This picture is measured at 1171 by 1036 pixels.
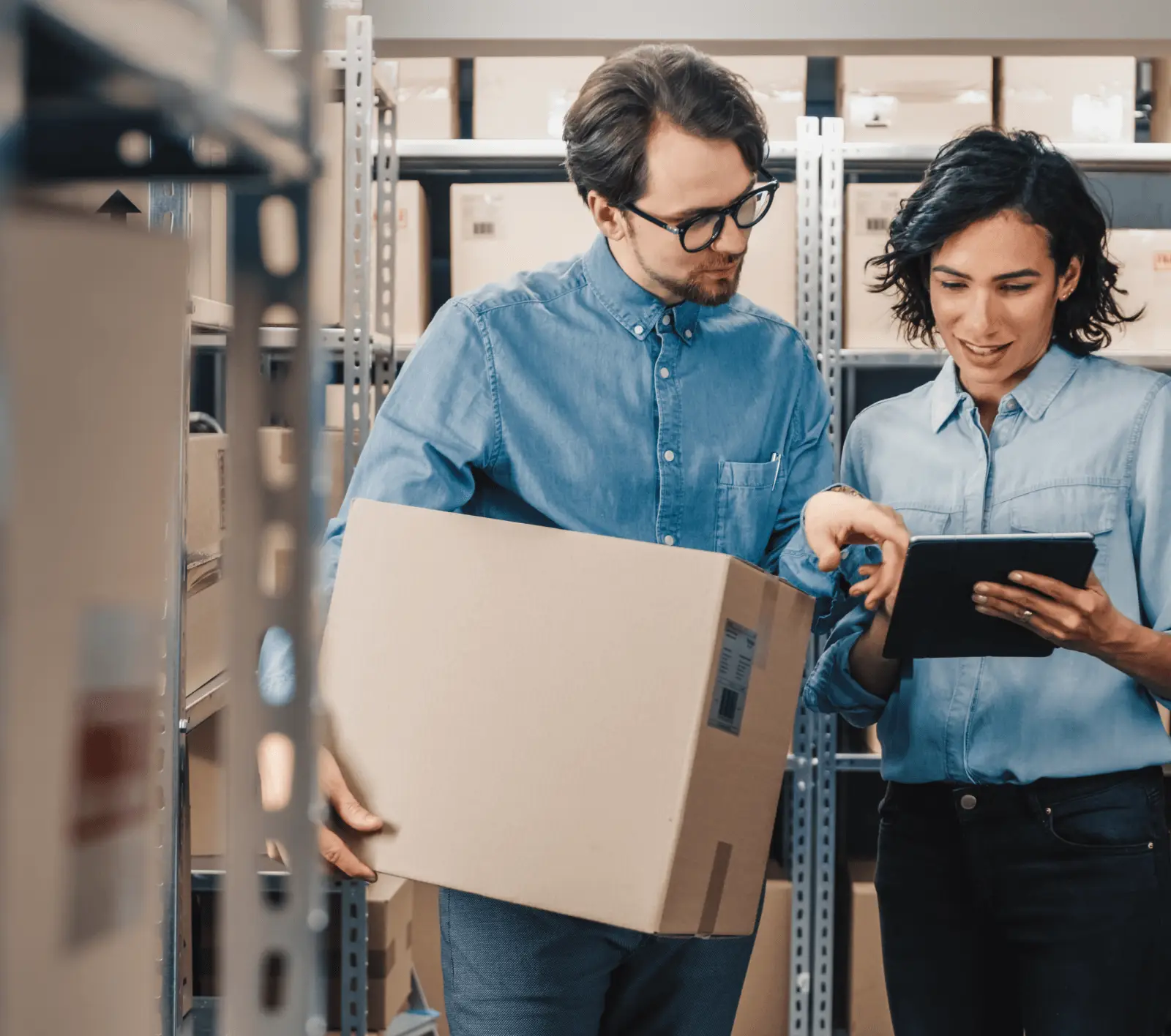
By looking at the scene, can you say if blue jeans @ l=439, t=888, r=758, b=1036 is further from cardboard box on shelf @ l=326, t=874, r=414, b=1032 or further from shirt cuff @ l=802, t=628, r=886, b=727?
cardboard box on shelf @ l=326, t=874, r=414, b=1032

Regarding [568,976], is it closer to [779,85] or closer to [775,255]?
[775,255]

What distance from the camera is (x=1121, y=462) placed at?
125 centimetres

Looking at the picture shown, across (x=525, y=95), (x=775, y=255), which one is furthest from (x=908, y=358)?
(x=525, y=95)

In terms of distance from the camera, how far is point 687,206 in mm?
1106

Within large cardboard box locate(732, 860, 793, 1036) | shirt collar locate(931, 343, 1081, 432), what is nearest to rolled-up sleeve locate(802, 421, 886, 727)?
shirt collar locate(931, 343, 1081, 432)

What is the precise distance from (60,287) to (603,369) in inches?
35.7

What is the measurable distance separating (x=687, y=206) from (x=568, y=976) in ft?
2.40

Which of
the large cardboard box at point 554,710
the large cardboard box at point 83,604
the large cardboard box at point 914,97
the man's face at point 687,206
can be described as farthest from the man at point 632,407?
the large cardboard box at point 914,97

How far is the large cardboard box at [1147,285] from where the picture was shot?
6.78 feet

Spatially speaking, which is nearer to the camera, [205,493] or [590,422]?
[590,422]

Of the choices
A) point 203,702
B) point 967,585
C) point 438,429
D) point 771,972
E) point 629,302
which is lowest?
point 771,972

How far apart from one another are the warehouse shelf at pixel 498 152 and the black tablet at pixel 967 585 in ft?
3.84

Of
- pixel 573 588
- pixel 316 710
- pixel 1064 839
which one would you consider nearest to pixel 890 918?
pixel 1064 839

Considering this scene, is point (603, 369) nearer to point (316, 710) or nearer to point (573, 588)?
point (573, 588)
